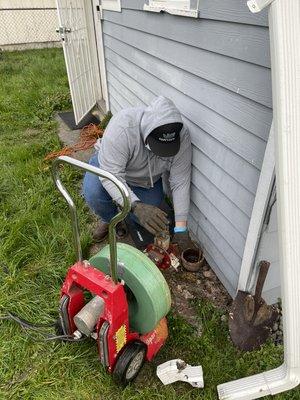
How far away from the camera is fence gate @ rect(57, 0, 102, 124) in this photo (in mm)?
5090

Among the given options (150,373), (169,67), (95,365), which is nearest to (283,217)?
(150,373)

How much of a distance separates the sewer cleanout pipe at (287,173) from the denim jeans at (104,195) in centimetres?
159

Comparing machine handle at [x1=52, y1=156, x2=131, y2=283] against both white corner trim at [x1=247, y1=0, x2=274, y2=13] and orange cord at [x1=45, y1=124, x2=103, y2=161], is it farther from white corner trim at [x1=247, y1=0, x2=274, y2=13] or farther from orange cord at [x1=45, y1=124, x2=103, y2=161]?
orange cord at [x1=45, y1=124, x2=103, y2=161]

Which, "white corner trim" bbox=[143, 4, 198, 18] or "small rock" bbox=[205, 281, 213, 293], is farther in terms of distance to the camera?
"small rock" bbox=[205, 281, 213, 293]

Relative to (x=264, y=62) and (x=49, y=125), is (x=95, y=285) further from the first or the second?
(x=49, y=125)

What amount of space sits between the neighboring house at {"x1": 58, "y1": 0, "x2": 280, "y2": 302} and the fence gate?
154 centimetres

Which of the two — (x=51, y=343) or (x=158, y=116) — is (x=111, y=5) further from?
(x=51, y=343)

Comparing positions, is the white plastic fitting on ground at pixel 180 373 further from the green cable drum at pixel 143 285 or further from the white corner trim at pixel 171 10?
the white corner trim at pixel 171 10

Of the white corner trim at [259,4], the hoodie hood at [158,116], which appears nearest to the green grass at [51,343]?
the hoodie hood at [158,116]

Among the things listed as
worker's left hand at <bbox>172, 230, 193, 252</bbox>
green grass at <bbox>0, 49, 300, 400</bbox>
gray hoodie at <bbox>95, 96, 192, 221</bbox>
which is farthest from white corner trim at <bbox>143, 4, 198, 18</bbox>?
green grass at <bbox>0, 49, 300, 400</bbox>

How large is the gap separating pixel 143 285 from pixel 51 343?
0.88 meters

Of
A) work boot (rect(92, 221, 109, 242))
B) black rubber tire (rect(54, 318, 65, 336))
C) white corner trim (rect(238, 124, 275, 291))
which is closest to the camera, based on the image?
white corner trim (rect(238, 124, 275, 291))

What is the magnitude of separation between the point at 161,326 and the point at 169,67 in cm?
211

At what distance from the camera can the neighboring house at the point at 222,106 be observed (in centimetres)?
191
